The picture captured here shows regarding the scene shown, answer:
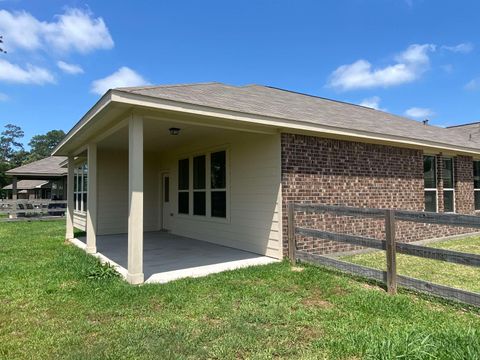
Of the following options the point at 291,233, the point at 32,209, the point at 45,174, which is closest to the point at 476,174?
Result: the point at 291,233

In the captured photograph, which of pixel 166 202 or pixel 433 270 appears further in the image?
pixel 166 202

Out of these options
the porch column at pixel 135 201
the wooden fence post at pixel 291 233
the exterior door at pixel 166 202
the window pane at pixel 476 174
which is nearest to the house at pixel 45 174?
the exterior door at pixel 166 202

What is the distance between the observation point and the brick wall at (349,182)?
732cm

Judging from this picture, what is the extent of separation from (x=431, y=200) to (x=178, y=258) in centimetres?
779

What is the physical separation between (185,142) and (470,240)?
351 inches

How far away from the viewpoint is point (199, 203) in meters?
10.2

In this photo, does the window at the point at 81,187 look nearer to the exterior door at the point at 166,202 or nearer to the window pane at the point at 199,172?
the exterior door at the point at 166,202

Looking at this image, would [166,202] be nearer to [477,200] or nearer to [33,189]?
[477,200]

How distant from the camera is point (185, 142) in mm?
10281

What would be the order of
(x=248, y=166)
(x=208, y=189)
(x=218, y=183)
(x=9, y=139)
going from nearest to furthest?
(x=248, y=166), (x=218, y=183), (x=208, y=189), (x=9, y=139)

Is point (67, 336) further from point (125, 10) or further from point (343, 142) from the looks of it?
point (125, 10)

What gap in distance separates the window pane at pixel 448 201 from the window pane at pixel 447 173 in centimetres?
19

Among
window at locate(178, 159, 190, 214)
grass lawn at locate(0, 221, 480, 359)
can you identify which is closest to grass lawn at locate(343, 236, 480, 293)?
grass lawn at locate(0, 221, 480, 359)

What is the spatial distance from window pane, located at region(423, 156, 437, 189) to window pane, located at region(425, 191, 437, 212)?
183 mm
